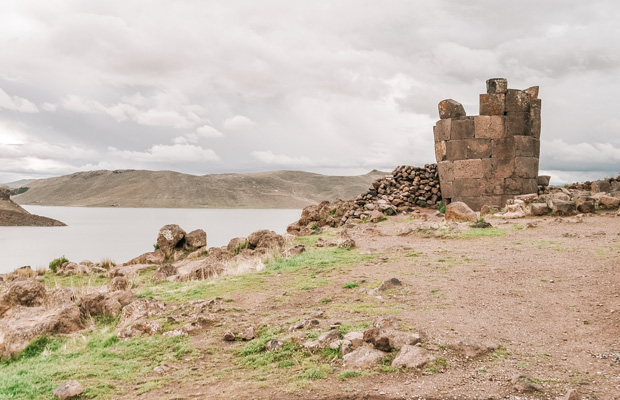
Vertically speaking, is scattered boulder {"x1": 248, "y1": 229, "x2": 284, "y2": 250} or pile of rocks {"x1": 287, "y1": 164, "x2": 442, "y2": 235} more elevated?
pile of rocks {"x1": 287, "y1": 164, "x2": 442, "y2": 235}

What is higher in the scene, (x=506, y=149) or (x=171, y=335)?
(x=506, y=149)

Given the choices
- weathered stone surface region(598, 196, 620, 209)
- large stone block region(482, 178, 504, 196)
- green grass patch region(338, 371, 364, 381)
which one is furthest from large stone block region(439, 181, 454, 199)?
green grass patch region(338, 371, 364, 381)

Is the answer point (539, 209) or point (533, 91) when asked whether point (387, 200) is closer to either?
point (539, 209)

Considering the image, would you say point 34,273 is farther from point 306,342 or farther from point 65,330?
point 306,342

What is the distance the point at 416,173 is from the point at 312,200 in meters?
Answer: 61.1

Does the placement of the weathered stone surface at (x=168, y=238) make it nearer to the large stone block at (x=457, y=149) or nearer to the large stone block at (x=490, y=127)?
the large stone block at (x=457, y=149)

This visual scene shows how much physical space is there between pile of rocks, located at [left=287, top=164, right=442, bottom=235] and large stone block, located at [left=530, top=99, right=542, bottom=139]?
4.42 metres

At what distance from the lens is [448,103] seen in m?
19.7

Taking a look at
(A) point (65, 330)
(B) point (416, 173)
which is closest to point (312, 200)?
(B) point (416, 173)

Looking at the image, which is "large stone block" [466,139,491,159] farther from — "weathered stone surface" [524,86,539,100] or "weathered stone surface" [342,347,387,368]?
"weathered stone surface" [342,347,387,368]

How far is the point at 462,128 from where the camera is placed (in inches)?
762

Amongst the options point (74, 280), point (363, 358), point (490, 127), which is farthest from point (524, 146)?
point (74, 280)

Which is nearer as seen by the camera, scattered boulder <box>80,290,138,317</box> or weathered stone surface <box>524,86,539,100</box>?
scattered boulder <box>80,290,138,317</box>

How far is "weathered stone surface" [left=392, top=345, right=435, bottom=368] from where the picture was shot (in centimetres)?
472
